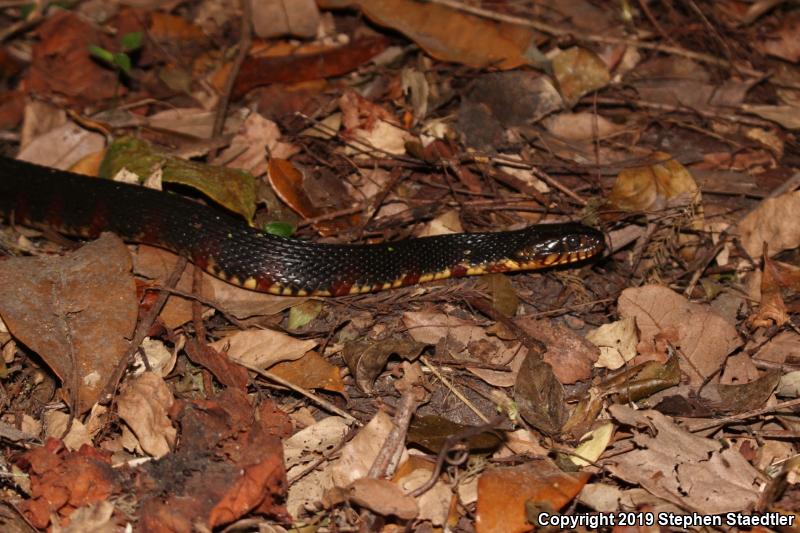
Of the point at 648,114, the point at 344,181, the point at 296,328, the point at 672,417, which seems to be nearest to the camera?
the point at 672,417

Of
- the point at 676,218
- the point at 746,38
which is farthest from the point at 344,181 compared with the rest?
the point at 746,38

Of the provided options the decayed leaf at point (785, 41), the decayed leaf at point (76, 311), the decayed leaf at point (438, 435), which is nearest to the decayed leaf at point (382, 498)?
the decayed leaf at point (438, 435)

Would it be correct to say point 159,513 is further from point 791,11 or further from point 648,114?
point 791,11

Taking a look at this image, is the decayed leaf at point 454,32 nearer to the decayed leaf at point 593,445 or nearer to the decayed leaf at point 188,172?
the decayed leaf at point 188,172

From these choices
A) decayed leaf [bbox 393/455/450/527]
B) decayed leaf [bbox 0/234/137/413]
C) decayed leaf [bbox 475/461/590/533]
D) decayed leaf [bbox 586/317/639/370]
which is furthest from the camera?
decayed leaf [bbox 586/317/639/370]

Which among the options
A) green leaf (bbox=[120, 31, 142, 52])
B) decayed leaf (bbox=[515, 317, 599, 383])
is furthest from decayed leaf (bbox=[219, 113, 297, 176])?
decayed leaf (bbox=[515, 317, 599, 383])

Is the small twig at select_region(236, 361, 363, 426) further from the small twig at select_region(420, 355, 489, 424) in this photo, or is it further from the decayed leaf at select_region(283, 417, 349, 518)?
the small twig at select_region(420, 355, 489, 424)

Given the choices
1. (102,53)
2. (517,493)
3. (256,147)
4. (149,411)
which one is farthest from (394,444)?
(102,53)
